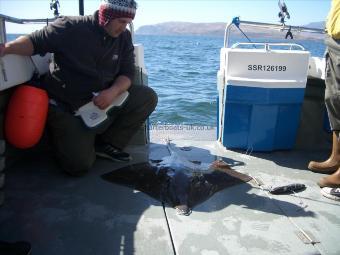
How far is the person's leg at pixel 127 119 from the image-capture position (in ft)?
13.3

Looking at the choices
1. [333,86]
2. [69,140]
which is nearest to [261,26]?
[333,86]

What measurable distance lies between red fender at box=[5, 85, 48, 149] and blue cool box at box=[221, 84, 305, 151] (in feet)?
6.90

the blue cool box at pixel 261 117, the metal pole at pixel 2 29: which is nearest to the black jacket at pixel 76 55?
the metal pole at pixel 2 29

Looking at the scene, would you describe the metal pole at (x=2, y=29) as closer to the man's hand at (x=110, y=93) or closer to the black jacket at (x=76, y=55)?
the black jacket at (x=76, y=55)

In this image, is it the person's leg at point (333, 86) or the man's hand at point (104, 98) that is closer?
the person's leg at point (333, 86)

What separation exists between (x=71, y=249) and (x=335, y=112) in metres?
2.67

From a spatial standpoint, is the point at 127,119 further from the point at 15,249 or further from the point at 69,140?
the point at 15,249

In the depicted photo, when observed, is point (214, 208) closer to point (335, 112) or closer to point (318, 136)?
point (335, 112)

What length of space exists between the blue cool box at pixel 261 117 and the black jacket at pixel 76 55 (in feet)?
4.88

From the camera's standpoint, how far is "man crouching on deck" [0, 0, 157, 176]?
3363 mm

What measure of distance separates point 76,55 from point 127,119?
0.94 meters

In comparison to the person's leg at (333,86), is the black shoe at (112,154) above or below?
below

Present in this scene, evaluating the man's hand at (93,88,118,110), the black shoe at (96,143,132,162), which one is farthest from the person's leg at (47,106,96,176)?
the black shoe at (96,143,132,162)

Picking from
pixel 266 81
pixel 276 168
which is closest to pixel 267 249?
pixel 276 168
